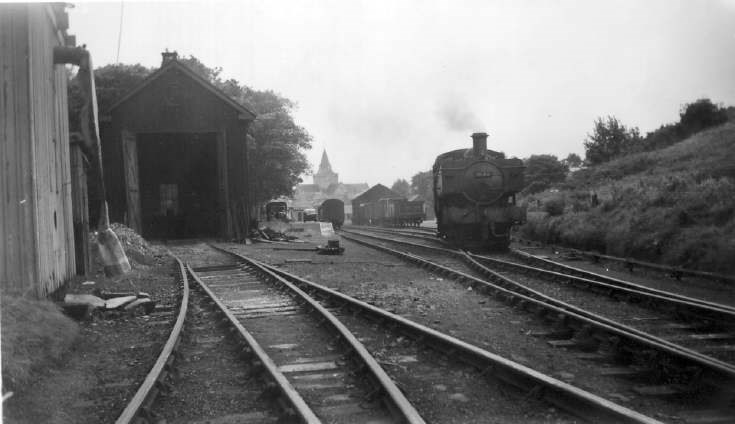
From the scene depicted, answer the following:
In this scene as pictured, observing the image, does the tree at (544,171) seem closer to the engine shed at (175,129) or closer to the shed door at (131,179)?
the engine shed at (175,129)

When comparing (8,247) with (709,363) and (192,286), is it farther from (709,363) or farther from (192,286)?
(709,363)

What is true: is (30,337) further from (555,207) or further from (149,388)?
(555,207)

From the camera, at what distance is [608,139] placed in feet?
134

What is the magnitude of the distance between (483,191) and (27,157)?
12.5m

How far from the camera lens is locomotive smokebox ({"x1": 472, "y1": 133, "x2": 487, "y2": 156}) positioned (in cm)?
1727

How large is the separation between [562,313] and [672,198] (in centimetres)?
1106

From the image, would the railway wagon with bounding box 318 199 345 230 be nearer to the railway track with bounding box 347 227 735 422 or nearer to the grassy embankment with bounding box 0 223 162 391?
the railway track with bounding box 347 227 735 422

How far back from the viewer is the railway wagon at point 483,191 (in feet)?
55.3

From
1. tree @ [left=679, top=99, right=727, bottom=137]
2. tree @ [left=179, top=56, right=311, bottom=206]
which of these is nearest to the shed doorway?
tree @ [left=179, top=56, right=311, bottom=206]

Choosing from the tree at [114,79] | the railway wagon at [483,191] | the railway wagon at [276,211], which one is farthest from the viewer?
the railway wagon at [276,211]

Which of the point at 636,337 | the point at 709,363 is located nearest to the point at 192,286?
the point at 636,337

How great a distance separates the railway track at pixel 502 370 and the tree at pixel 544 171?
39497 mm

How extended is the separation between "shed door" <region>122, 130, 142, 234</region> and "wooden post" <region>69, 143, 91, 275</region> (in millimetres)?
11430

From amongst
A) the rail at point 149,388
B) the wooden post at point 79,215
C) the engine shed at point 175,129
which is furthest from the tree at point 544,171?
the rail at point 149,388
